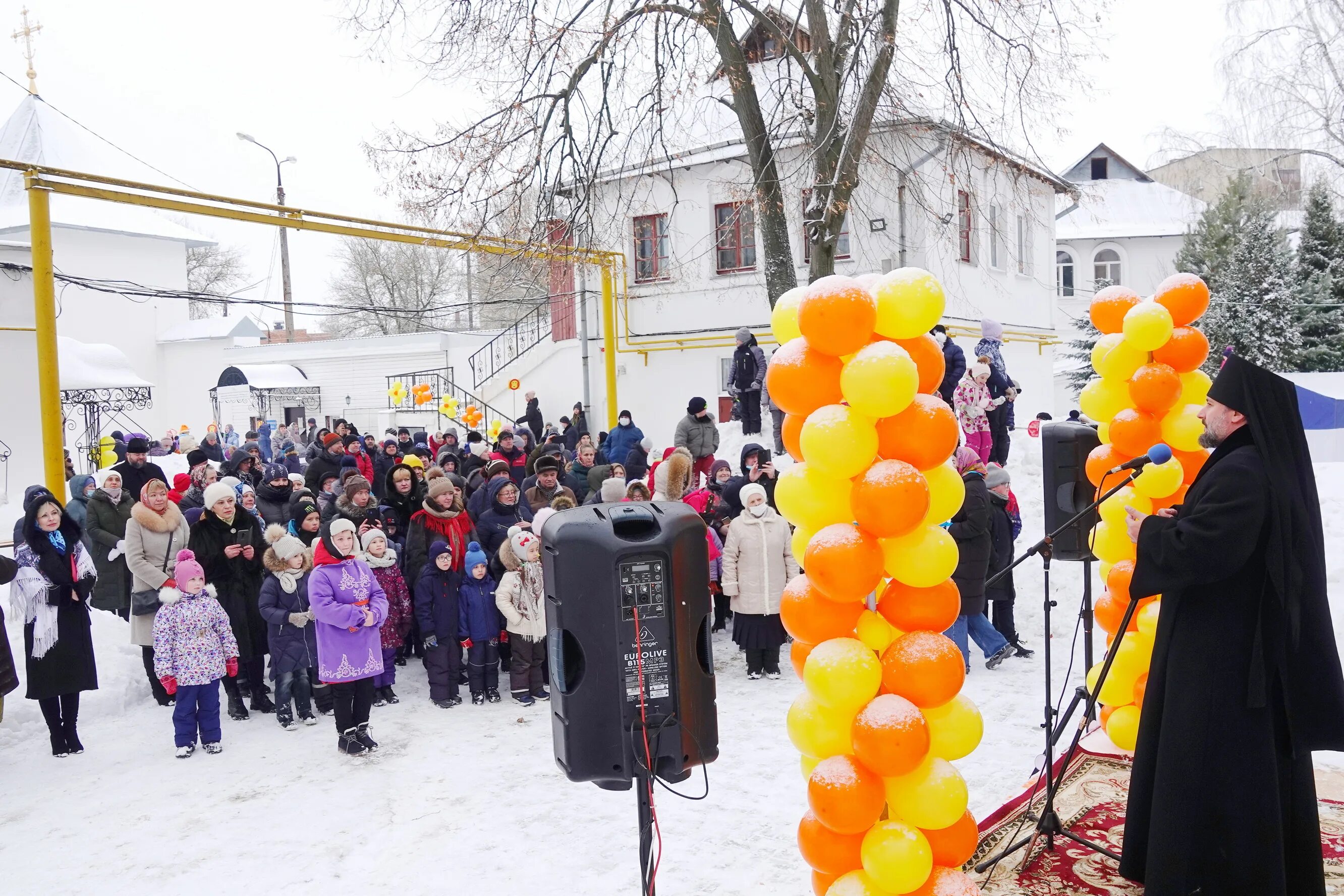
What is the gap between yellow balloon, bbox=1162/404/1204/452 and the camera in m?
5.54

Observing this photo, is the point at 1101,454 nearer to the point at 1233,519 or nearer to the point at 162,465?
the point at 1233,519

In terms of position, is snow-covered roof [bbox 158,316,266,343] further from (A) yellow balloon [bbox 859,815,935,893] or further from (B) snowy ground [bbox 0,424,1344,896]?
(A) yellow balloon [bbox 859,815,935,893]

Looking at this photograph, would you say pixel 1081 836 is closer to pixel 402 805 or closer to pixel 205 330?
pixel 402 805

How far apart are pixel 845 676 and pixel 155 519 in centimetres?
597

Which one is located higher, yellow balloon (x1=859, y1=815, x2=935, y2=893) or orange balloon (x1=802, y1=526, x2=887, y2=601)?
orange balloon (x1=802, y1=526, x2=887, y2=601)

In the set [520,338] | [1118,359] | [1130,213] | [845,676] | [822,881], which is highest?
[1130,213]

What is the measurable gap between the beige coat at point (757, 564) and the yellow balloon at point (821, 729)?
4.46 m

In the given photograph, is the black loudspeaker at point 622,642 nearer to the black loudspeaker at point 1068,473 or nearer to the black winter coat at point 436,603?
the black loudspeaker at point 1068,473

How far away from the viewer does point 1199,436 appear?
5.55m

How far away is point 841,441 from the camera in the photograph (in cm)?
380

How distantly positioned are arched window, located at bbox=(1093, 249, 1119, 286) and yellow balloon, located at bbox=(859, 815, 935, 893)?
129ft

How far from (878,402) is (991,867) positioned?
2324mm

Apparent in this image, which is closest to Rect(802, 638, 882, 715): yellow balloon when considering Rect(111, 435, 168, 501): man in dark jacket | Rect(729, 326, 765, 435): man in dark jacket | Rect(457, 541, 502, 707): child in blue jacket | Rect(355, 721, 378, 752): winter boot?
Rect(355, 721, 378, 752): winter boot

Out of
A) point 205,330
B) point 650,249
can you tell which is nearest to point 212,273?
point 205,330
